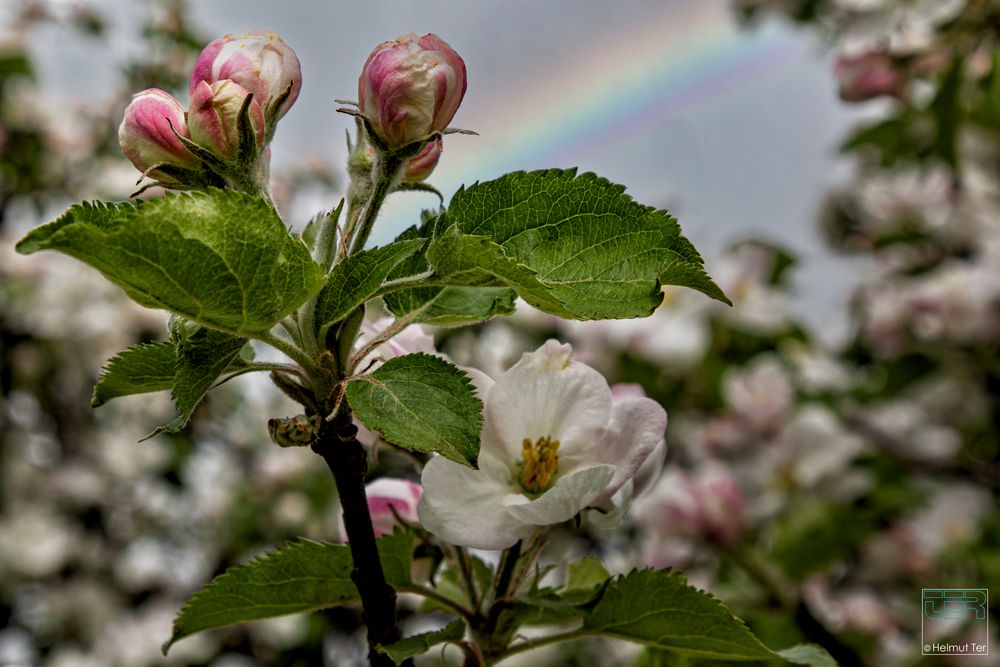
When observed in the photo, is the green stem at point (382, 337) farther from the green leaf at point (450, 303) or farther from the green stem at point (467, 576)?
the green stem at point (467, 576)

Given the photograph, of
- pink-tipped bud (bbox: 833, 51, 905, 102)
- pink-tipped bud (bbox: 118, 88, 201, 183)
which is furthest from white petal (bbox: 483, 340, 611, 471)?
pink-tipped bud (bbox: 833, 51, 905, 102)

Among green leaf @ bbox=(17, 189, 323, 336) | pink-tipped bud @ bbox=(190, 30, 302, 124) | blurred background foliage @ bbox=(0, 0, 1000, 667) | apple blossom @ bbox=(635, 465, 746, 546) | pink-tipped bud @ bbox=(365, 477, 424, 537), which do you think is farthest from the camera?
blurred background foliage @ bbox=(0, 0, 1000, 667)

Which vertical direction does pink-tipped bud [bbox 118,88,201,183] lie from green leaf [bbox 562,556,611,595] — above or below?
above

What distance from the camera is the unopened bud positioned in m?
0.47

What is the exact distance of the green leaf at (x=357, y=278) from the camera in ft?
1.41

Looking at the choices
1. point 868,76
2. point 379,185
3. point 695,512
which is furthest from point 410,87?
point 868,76

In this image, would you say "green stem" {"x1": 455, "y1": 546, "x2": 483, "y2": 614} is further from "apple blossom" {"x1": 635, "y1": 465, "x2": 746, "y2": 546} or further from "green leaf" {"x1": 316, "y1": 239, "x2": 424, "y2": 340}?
"apple blossom" {"x1": 635, "y1": 465, "x2": 746, "y2": 546}

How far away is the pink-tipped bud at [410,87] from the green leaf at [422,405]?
0.12 meters

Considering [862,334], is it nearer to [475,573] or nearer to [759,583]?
[759,583]

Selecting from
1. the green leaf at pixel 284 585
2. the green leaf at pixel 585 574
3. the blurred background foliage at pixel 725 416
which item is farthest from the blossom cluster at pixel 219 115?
the blurred background foliage at pixel 725 416

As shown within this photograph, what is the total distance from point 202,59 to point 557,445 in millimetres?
292

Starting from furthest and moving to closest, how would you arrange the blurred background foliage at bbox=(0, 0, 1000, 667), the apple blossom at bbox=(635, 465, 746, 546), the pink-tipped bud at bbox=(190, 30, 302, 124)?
1. the blurred background foliage at bbox=(0, 0, 1000, 667)
2. the apple blossom at bbox=(635, 465, 746, 546)
3. the pink-tipped bud at bbox=(190, 30, 302, 124)

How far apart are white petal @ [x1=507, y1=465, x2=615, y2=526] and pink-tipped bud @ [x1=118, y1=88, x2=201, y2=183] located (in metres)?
0.25

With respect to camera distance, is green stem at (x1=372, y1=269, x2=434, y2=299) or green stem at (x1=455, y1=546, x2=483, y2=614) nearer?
green stem at (x1=372, y1=269, x2=434, y2=299)
